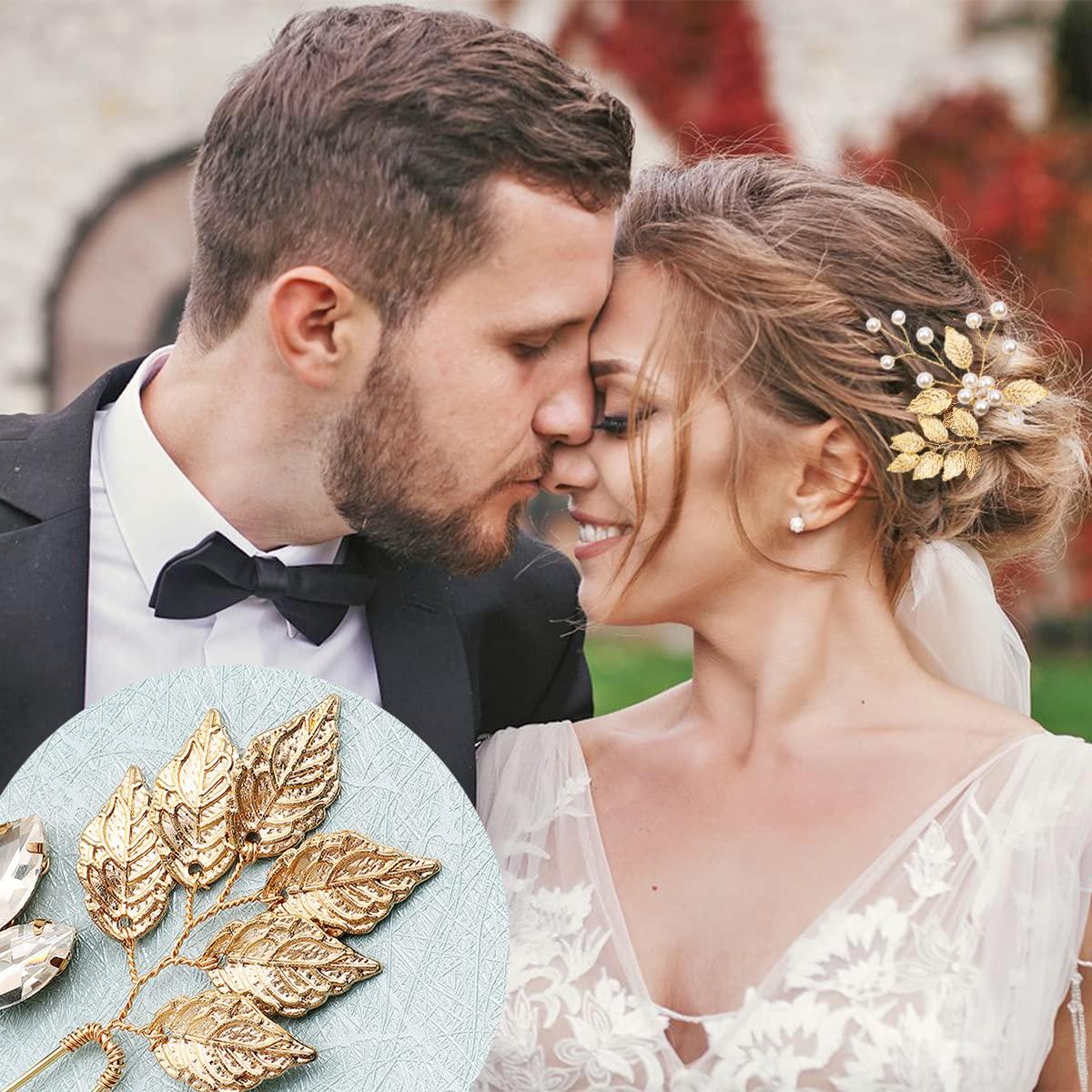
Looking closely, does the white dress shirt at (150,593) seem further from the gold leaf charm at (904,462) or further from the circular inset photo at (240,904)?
the gold leaf charm at (904,462)

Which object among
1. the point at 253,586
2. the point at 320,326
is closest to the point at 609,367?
the point at 320,326

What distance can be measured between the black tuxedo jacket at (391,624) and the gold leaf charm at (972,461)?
848mm

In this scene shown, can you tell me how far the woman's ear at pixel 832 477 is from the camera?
2.66 metres

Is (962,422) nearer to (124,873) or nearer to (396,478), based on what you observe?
(396,478)

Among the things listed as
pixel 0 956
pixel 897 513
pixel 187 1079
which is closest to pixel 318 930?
pixel 187 1079

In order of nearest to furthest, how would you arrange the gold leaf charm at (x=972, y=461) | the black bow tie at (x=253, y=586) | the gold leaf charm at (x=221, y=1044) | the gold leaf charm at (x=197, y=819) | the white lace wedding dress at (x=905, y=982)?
the gold leaf charm at (x=221, y=1044), the gold leaf charm at (x=197, y=819), the white lace wedding dress at (x=905, y=982), the black bow tie at (x=253, y=586), the gold leaf charm at (x=972, y=461)

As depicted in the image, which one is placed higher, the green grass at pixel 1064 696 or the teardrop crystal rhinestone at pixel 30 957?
the teardrop crystal rhinestone at pixel 30 957

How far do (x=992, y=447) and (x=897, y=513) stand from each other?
0.73 feet

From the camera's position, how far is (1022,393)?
272 cm

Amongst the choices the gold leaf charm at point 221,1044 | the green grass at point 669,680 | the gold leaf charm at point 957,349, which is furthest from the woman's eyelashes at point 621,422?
the green grass at point 669,680

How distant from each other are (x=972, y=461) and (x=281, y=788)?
1.36 meters

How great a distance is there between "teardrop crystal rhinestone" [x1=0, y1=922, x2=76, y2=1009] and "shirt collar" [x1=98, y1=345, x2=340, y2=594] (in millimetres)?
730

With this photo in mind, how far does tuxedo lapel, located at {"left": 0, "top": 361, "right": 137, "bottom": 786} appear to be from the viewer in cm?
235

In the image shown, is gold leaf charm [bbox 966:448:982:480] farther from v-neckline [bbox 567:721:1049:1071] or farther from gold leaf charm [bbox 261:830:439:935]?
gold leaf charm [bbox 261:830:439:935]
